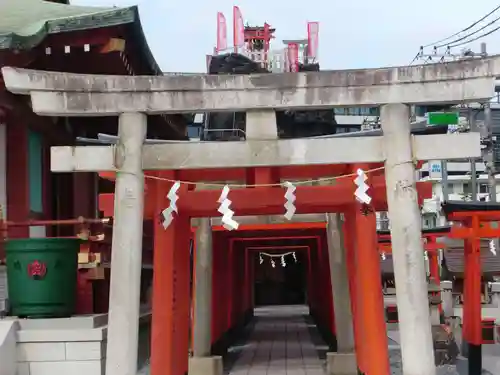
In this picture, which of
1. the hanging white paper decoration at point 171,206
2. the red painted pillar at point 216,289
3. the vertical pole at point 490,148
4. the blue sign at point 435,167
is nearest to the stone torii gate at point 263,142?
the hanging white paper decoration at point 171,206

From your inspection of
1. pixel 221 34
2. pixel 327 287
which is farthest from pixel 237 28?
pixel 327 287

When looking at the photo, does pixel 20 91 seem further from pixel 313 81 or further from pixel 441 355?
pixel 441 355

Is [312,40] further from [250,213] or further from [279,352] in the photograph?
[250,213]

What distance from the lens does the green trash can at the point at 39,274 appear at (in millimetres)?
7086

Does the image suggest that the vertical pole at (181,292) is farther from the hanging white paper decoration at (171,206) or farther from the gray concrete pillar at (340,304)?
the gray concrete pillar at (340,304)

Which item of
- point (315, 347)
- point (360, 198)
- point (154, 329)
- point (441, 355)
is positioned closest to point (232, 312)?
point (315, 347)

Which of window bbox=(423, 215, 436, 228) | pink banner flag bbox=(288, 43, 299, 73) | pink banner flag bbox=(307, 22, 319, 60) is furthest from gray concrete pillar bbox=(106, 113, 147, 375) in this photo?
window bbox=(423, 215, 436, 228)

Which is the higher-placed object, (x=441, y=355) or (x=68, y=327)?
(x=68, y=327)

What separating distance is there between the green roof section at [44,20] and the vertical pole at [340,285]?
4.02 meters

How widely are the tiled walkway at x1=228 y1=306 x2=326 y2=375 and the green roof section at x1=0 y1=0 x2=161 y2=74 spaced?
563cm

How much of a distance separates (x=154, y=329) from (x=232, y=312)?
31.7 feet

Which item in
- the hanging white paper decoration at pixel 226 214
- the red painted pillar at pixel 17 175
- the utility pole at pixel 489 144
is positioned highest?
the utility pole at pixel 489 144

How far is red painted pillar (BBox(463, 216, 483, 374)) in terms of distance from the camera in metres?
12.8

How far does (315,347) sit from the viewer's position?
599 inches
